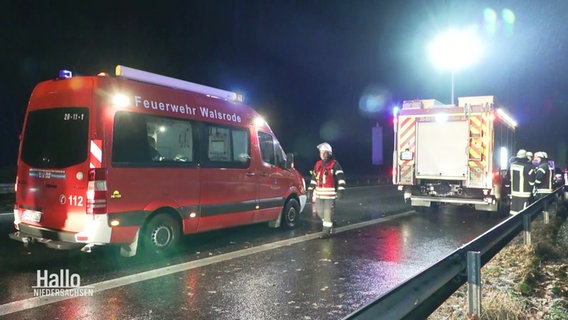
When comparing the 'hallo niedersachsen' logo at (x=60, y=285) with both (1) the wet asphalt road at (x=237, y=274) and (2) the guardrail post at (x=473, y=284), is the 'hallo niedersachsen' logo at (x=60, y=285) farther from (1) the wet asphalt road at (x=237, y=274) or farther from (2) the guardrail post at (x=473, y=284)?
(2) the guardrail post at (x=473, y=284)

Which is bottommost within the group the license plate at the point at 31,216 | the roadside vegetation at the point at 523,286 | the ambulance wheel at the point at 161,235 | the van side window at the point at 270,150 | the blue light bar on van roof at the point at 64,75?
the roadside vegetation at the point at 523,286

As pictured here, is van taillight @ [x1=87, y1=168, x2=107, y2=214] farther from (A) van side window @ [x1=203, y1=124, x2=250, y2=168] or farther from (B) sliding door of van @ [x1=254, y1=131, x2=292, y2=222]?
(B) sliding door of van @ [x1=254, y1=131, x2=292, y2=222]

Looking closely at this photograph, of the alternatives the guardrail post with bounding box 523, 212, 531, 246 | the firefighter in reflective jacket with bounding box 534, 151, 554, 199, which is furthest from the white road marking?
the firefighter in reflective jacket with bounding box 534, 151, 554, 199

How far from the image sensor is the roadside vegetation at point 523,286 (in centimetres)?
430

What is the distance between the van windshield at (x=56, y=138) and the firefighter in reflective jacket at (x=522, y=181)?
9053 mm

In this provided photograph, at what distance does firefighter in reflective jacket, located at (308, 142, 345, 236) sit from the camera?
873 cm

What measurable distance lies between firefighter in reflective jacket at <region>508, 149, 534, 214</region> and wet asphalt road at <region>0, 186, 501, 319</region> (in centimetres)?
160

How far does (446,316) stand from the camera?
14.2 ft

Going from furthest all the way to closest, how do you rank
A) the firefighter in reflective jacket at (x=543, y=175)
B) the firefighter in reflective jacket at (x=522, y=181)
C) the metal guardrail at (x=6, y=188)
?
the metal guardrail at (x=6, y=188)
the firefighter in reflective jacket at (x=543, y=175)
the firefighter in reflective jacket at (x=522, y=181)

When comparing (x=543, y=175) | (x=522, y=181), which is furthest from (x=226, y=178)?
(x=543, y=175)

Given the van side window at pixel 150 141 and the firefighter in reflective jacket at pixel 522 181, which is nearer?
the van side window at pixel 150 141

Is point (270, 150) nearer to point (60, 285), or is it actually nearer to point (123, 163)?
point (123, 163)

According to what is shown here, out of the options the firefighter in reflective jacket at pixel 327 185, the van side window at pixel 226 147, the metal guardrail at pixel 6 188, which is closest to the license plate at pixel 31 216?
the van side window at pixel 226 147

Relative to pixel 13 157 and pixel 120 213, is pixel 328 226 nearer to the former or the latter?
pixel 120 213
